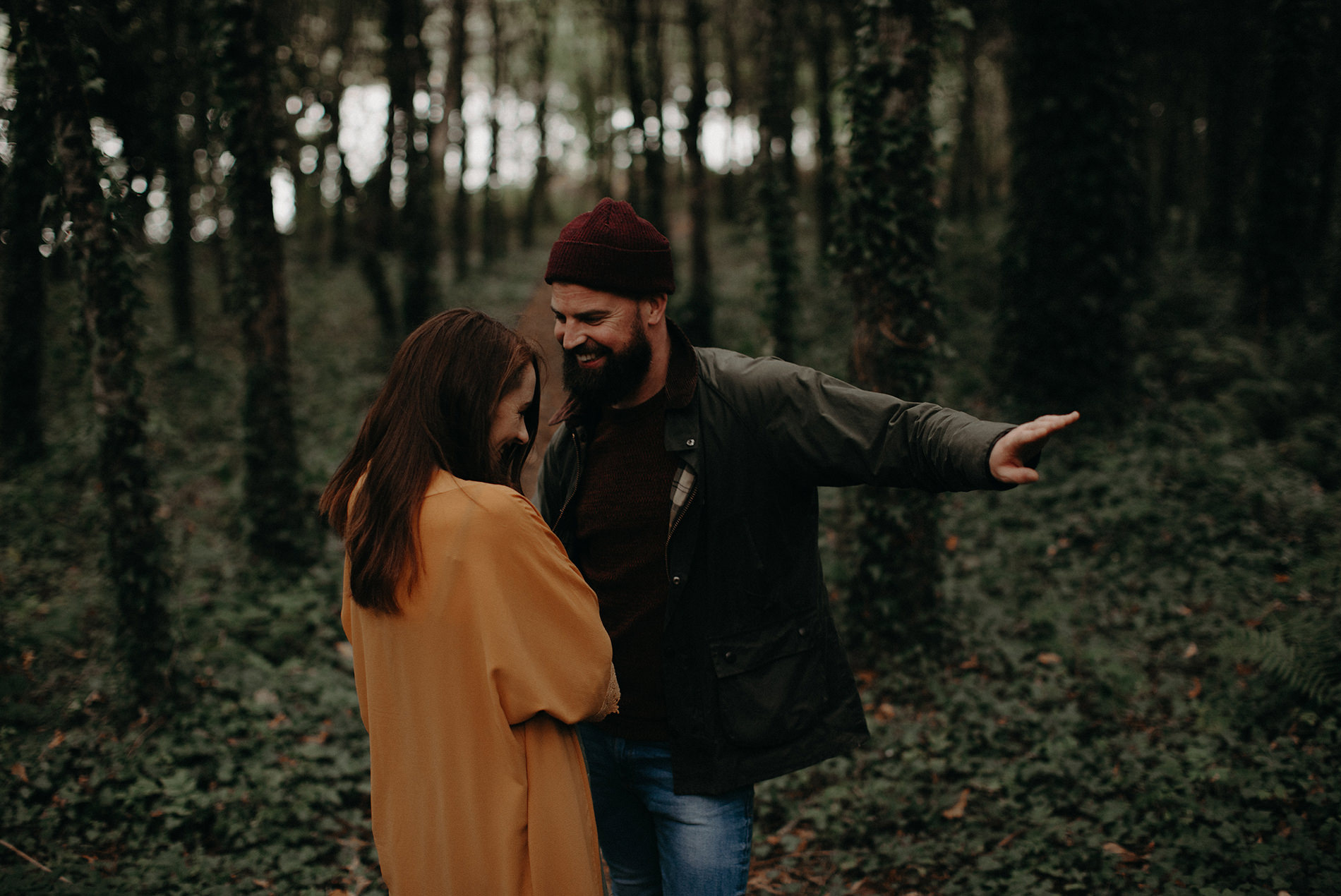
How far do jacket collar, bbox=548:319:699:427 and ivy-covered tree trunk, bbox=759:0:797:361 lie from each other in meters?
8.12

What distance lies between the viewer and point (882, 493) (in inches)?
230

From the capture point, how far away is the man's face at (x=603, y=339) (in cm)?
258

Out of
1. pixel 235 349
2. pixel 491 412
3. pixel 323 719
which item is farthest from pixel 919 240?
pixel 235 349

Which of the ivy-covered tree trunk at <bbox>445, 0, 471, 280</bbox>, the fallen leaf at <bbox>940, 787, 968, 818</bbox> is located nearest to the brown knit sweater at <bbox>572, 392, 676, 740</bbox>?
the fallen leaf at <bbox>940, 787, 968, 818</bbox>

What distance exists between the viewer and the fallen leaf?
4.54 meters

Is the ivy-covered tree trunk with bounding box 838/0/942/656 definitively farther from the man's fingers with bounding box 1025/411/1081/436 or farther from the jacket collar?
the man's fingers with bounding box 1025/411/1081/436

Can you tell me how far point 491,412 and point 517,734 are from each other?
33.3 inches

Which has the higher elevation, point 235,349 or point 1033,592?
point 235,349

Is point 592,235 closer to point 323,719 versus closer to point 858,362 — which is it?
point 858,362

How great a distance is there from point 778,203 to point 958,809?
875 cm

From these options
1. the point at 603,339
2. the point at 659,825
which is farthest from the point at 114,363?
the point at 659,825

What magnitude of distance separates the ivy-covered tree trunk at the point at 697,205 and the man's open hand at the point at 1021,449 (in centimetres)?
1245

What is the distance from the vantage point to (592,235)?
2.51 metres

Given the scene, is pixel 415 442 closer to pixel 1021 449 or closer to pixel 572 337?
pixel 572 337
